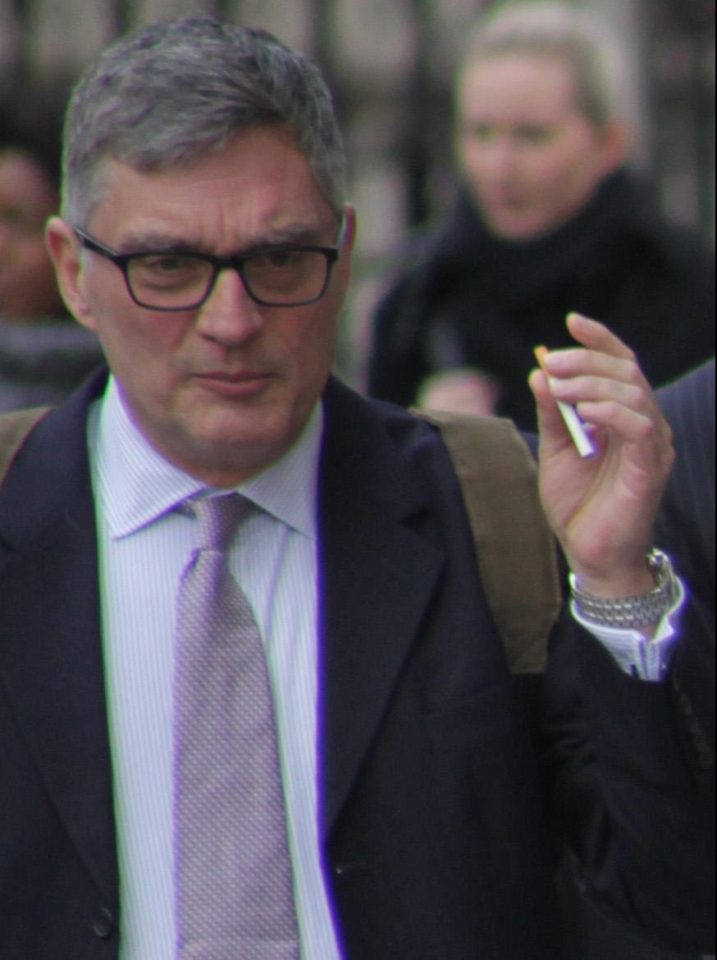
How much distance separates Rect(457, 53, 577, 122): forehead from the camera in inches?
194

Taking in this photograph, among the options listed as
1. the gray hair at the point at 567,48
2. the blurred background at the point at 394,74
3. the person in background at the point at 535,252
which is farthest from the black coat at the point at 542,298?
Result: the blurred background at the point at 394,74

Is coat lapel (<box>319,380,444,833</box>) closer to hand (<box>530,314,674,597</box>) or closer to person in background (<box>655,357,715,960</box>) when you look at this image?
hand (<box>530,314,674,597</box>)

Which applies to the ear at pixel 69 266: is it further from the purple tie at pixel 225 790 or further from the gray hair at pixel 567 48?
the gray hair at pixel 567 48

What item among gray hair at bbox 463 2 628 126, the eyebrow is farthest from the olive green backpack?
gray hair at bbox 463 2 628 126

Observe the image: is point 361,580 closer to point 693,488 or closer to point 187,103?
point 187,103

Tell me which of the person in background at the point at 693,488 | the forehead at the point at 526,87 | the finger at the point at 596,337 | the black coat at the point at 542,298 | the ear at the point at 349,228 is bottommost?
the black coat at the point at 542,298

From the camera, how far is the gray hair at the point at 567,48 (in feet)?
16.3

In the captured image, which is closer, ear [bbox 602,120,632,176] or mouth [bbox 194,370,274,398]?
mouth [bbox 194,370,274,398]

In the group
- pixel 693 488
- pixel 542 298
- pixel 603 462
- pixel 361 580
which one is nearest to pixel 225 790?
pixel 361 580

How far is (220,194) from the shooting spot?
2.63m

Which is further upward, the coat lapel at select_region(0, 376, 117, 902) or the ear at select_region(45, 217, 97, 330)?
the ear at select_region(45, 217, 97, 330)

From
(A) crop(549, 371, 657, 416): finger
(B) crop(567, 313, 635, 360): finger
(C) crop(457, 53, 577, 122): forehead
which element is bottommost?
(C) crop(457, 53, 577, 122): forehead

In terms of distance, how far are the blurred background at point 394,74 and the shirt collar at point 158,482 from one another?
6977mm

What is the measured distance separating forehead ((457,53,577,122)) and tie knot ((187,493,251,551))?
236cm
